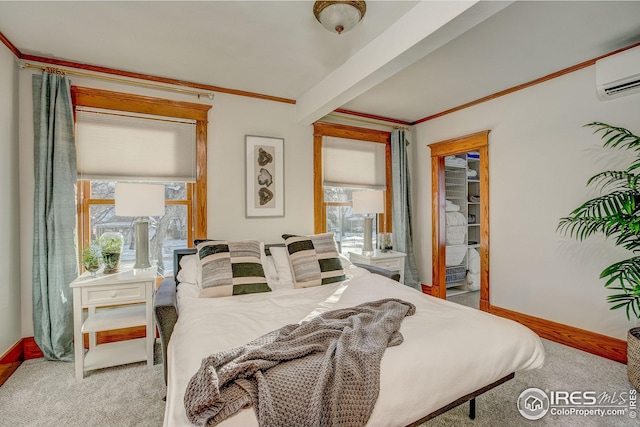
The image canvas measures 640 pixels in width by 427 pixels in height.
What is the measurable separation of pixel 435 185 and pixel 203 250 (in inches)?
125

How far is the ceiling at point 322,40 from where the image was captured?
2.00m

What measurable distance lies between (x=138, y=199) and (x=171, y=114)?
102 centimetres

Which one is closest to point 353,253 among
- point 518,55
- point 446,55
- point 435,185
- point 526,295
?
point 435,185

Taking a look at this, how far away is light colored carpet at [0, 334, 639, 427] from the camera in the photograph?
1.88m

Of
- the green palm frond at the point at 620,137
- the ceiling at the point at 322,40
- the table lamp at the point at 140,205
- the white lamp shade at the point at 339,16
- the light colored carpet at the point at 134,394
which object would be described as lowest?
the light colored carpet at the point at 134,394

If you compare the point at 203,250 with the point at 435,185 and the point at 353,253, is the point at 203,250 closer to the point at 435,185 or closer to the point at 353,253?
the point at 353,253

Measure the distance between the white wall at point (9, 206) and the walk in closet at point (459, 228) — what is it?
4.93 m

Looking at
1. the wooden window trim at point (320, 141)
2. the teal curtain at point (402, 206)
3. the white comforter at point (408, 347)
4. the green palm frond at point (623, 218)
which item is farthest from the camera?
the teal curtain at point (402, 206)

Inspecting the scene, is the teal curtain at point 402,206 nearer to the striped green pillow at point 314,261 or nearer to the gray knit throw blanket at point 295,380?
the striped green pillow at point 314,261

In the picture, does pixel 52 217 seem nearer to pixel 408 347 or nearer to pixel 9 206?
pixel 9 206

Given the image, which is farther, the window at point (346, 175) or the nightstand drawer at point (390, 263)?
the window at point (346, 175)

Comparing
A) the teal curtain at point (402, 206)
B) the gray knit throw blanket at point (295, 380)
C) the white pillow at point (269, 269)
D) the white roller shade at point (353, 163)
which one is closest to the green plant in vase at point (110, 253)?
the white pillow at point (269, 269)

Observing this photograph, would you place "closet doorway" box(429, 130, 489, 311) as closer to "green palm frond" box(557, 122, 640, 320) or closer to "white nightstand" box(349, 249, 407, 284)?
"white nightstand" box(349, 249, 407, 284)

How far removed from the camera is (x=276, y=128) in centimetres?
361
